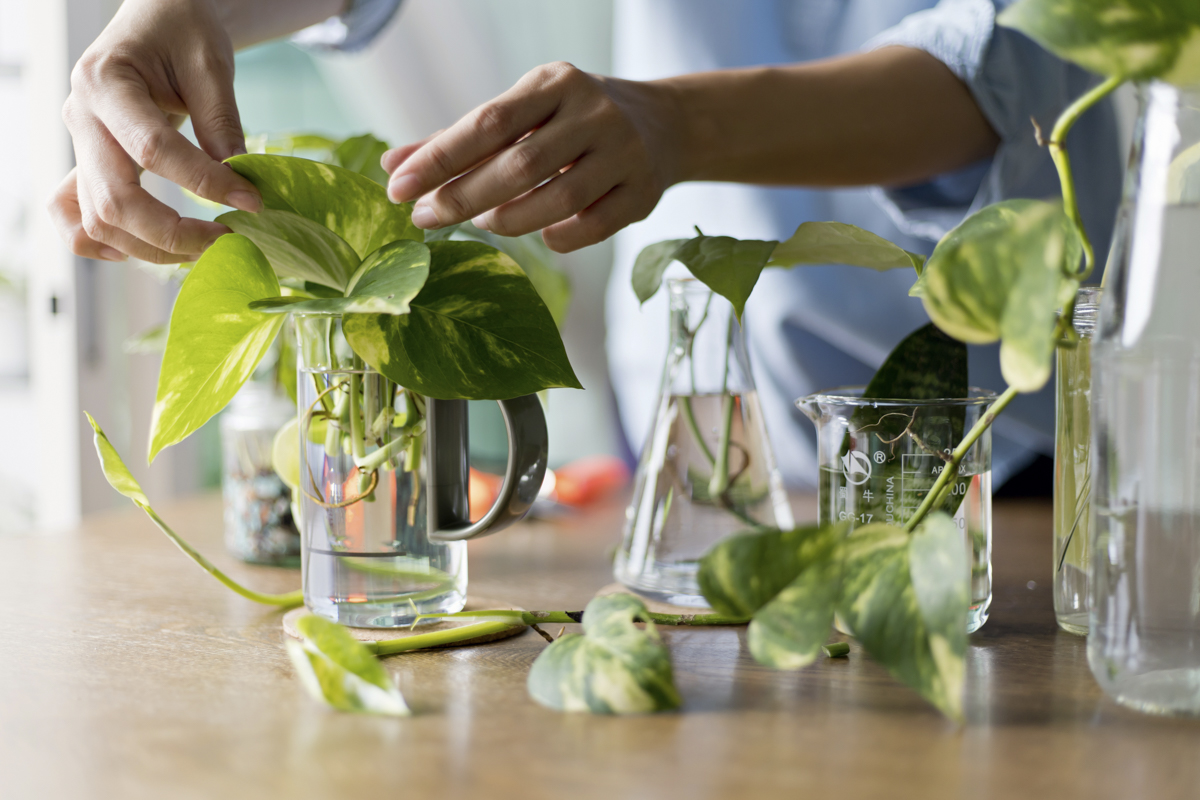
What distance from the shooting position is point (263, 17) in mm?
679

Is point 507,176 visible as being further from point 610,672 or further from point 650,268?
point 610,672

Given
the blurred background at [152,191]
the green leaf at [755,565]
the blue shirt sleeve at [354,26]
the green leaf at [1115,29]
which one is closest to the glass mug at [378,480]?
the green leaf at [755,565]

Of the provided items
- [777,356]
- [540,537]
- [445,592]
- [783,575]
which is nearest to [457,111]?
[777,356]

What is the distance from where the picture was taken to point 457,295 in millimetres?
375

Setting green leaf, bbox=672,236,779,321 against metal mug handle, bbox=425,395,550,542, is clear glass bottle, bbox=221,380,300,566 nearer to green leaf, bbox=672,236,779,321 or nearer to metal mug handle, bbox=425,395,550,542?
metal mug handle, bbox=425,395,550,542

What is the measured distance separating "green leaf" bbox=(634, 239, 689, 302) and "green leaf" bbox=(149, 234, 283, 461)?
0.17m

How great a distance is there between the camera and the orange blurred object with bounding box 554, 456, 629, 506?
864 mm

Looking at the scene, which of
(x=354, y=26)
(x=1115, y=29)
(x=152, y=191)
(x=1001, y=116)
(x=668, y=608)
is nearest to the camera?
(x=1115, y=29)

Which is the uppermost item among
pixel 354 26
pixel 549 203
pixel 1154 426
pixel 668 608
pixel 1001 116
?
pixel 354 26

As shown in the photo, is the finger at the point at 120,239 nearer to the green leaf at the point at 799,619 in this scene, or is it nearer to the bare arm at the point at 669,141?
the bare arm at the point at 669,141

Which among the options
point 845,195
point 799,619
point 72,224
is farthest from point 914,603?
point 845,195

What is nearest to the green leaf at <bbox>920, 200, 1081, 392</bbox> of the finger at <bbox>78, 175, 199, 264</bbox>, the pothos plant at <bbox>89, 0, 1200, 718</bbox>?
the pothos plant at <bbox>89, 0, 1200, 718</bbox>

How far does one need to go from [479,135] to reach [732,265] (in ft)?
0.42

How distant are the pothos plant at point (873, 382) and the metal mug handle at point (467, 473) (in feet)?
0.15
